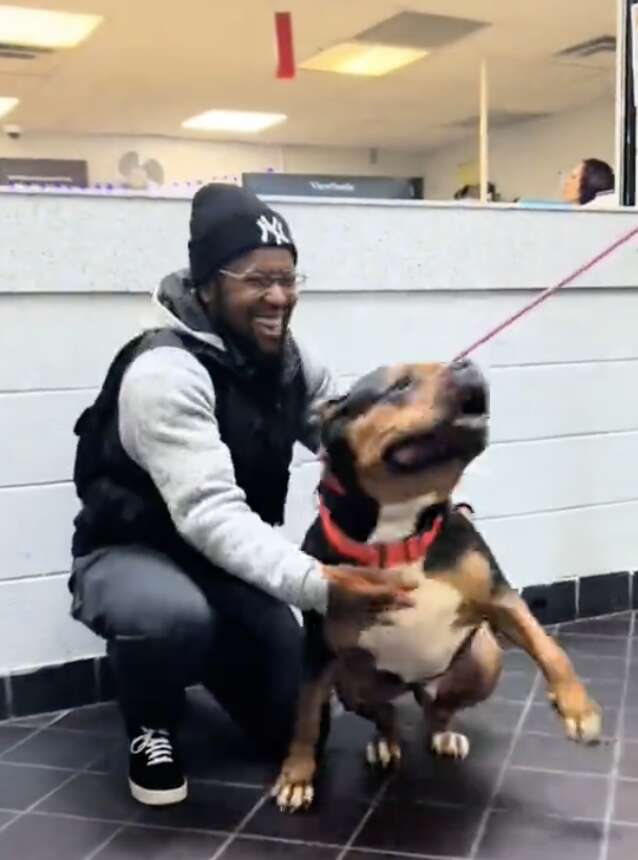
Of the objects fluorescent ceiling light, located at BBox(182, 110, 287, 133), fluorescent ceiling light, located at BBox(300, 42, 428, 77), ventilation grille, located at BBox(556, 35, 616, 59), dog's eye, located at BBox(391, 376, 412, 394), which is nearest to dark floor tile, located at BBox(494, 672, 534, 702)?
dog's eye, located at BBox(391, 376, 412, 394)

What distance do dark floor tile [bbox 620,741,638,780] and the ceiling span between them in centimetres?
464

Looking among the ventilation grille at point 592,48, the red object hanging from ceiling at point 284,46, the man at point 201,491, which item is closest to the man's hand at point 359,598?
the man at point 201,491

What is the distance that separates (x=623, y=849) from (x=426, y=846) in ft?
0.96

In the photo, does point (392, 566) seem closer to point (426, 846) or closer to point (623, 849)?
point (426, 846)

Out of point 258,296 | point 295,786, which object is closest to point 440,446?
point 258,296

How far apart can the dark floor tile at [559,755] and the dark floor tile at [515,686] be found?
0.22 m

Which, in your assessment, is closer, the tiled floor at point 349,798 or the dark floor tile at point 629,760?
the tiled floor at point 349,798

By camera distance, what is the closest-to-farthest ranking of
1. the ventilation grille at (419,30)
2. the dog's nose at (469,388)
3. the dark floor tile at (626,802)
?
the dog's nose at (469,388) < the dark floor tile at (626,802) < the ventilation grille at (419,30)

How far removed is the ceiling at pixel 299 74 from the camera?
5.98 m

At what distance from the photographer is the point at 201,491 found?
1.72 m

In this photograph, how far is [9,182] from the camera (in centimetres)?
249

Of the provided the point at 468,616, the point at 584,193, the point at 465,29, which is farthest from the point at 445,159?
the point at 468,616

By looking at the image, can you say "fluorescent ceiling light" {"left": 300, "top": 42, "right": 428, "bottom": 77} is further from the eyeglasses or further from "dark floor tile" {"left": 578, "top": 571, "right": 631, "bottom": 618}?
the eyeglasses

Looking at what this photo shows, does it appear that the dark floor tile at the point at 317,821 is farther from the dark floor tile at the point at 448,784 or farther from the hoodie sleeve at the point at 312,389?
the hoodie sleeve at the point at 312,389
